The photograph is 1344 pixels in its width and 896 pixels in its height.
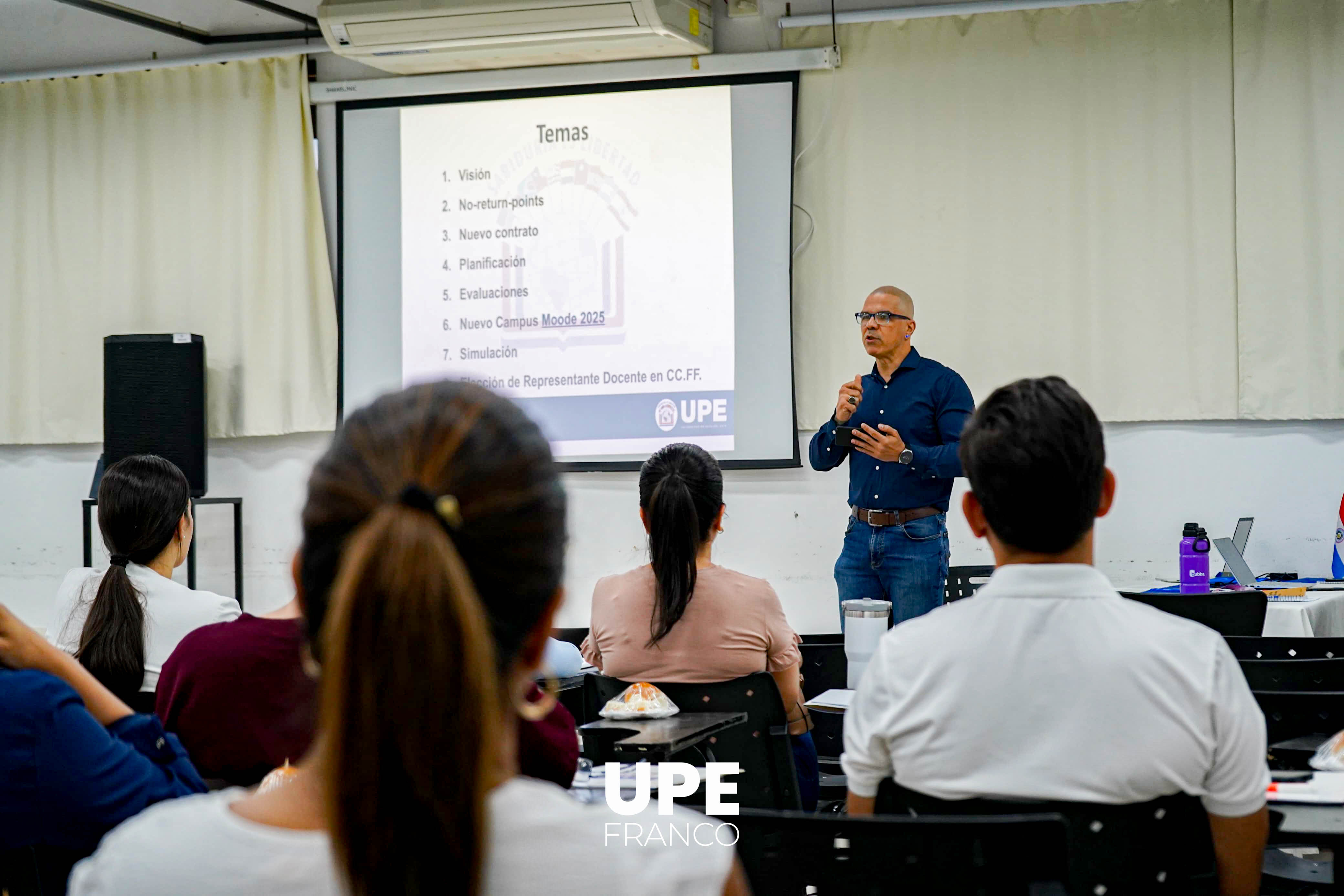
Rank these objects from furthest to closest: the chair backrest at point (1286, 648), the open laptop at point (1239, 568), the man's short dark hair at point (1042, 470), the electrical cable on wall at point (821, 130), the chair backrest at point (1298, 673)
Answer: the electrical cable on wall at point (821, 130) < the open laptop at point (1239, 568) < the chair backrest at point (1286, 648) < the chair backrest at point (1298, 673) < the man's short dark hair at point (1042, 470)

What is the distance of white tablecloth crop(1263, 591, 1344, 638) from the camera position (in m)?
3.78

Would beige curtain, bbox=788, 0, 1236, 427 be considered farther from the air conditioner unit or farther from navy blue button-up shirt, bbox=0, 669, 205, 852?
navy blue button-up shirt, bbox=0, 669, 205, 852

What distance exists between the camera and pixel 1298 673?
2.10 meters

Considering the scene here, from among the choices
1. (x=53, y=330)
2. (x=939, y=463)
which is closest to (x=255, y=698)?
(x=939, y=463)

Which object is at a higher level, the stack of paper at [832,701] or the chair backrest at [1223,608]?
the chair backrest at [1223,608]

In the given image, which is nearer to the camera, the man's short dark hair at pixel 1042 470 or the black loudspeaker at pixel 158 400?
the man's short dark hair at pixel 1042 470

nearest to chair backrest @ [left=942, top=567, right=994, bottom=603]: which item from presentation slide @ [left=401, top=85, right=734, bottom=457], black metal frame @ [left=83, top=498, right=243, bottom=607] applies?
presentation slide @ [left=401, top=85, right=734, bottom=457]

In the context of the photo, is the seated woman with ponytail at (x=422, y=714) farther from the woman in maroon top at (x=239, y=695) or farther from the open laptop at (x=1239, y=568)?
the open laptop at (x=1239, y=568)

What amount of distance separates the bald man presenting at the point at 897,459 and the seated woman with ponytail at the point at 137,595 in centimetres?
226

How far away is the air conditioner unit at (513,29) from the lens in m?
5.00

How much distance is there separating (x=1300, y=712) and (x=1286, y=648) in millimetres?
573

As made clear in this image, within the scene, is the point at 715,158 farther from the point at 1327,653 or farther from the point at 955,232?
the point at 1327,653

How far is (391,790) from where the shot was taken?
0.69m

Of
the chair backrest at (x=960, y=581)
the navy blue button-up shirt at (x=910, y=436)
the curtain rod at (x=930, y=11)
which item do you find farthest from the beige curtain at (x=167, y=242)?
the chair backrest at (x=960, y=581)
